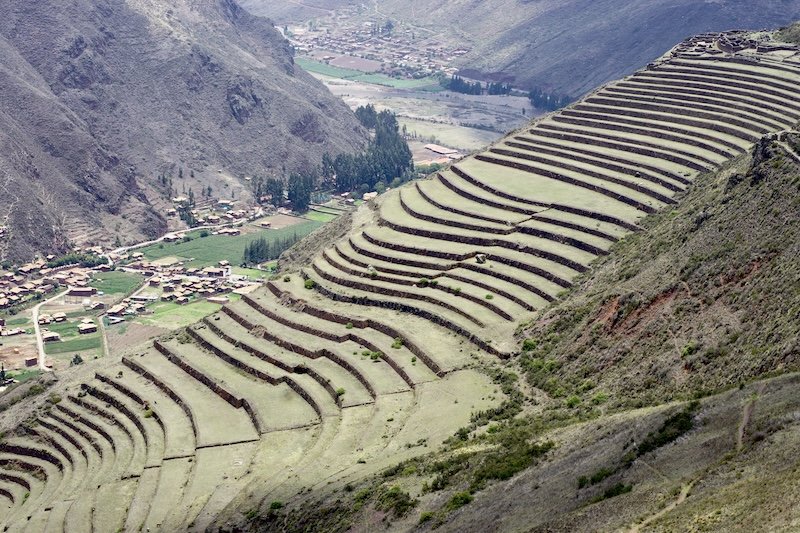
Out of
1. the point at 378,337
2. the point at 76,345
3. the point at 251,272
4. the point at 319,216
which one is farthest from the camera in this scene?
the point at 319,216

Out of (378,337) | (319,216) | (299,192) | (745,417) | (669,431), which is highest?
(745,417)

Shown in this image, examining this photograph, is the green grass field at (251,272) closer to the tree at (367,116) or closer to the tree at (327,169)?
the tree at (327,169)

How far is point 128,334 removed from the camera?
96188 mm

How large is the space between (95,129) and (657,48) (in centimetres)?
9390

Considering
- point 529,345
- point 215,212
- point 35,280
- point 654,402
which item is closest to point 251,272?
point 35,280

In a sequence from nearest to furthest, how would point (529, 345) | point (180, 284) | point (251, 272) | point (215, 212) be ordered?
point (529, 345)
point (180, 284)
point (251, 272)
point (215, 212)

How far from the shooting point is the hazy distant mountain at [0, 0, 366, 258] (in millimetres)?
128000

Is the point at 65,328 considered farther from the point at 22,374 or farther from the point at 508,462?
the point at 508,462

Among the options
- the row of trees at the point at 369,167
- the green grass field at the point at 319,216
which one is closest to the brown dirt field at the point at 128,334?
the green grass field at the point at 319,216

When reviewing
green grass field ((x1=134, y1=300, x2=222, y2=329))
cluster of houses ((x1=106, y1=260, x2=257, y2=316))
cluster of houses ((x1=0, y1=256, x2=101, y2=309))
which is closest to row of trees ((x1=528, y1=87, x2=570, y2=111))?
cluster of houses ((x1=106, y1=260, x2=257, y2=316))

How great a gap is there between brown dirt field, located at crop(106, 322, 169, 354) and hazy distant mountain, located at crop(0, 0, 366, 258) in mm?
23867

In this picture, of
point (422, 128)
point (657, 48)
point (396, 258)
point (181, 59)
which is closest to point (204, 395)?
point (396, 258)

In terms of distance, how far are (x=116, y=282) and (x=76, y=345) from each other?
56.9 feet

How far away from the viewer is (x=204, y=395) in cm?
6400
